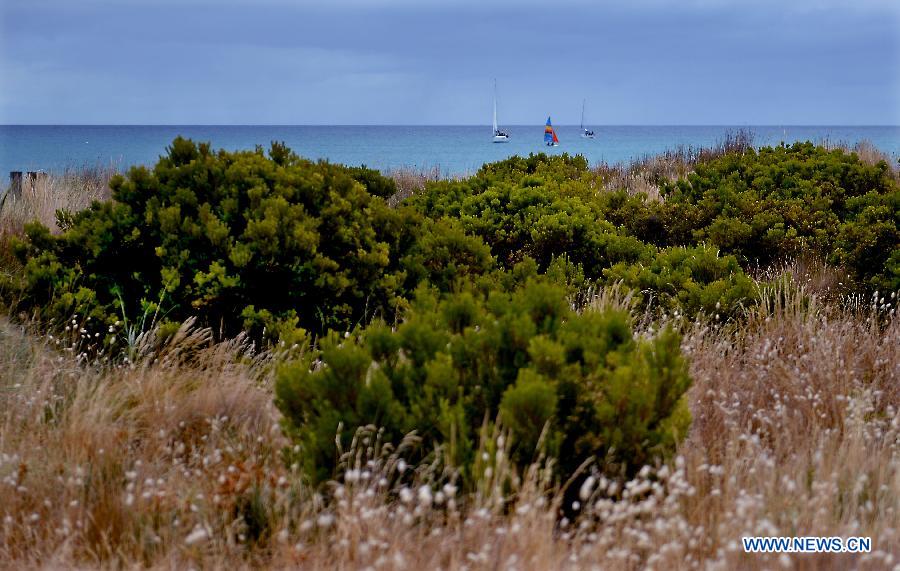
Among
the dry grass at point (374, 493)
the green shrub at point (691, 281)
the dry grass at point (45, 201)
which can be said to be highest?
the dry grass at point (45, 201)

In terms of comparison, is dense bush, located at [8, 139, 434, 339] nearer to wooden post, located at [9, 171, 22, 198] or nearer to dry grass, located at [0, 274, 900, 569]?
dry grass, located at [0, 274, 900, 569]

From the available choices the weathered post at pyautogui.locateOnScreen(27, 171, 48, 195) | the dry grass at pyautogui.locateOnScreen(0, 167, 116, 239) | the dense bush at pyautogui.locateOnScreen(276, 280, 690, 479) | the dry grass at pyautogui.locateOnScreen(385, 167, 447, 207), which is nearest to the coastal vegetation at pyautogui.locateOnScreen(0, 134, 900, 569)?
the dense bush at pyautogui.locateOnScreen(276, 280, 690, 479)

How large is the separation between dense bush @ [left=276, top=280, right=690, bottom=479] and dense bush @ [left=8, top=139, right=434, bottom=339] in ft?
7.01

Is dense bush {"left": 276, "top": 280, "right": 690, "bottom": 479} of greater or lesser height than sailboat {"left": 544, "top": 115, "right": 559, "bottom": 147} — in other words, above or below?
below

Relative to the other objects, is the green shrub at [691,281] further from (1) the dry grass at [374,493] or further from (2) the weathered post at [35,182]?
(2) the weathered post at [35,182]

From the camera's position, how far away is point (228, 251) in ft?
20.7

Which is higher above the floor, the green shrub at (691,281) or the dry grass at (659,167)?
the dry grass at (659,167)

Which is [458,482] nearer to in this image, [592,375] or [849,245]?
[592,375]

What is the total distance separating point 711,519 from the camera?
3.57 metres

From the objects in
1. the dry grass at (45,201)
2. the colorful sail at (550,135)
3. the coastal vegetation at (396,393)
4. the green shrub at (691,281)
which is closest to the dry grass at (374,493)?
the coastal vegetation at (396,393)

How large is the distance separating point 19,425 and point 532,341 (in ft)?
10.0

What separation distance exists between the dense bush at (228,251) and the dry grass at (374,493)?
84 cm

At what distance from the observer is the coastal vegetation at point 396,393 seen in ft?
11.6

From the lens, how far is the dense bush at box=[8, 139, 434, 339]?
629 cm
